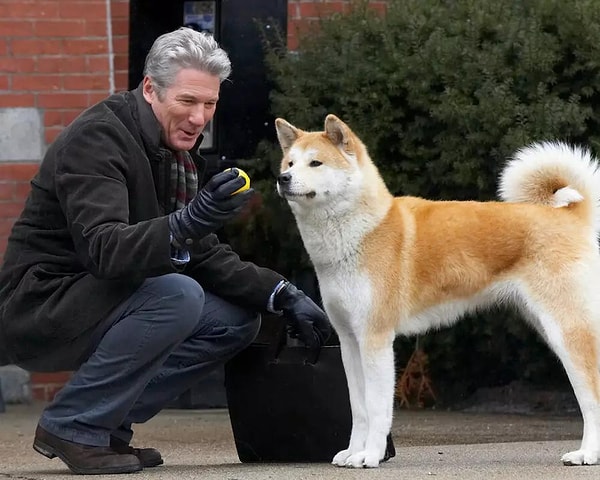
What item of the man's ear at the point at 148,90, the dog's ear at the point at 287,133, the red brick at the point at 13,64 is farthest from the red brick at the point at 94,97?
the man's ear at the point at 148,90

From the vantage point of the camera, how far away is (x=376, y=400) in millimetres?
4691

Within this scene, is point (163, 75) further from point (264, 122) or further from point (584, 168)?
point (264, 122)

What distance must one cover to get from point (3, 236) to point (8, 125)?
61 cm

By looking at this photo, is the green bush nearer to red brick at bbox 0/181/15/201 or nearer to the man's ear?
red brick at bbox 0/181/15/201

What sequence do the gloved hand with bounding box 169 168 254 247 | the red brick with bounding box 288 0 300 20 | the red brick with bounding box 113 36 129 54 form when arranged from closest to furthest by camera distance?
the gloved hand with bounding box 169 168 254 247, the red brick with bounding box 113 36 129 54, the red brick with bounding box 288 0 300 20

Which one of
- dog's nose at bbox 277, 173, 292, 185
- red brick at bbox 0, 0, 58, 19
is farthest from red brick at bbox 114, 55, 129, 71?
dog's nose at bbox 277, 173, 292, 185

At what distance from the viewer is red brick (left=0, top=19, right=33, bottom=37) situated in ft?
23.2

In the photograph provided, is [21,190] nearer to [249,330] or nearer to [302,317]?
[249,330]

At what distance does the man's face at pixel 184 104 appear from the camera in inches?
180

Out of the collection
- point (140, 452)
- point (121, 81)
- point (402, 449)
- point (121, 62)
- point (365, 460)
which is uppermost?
point (121, 62)

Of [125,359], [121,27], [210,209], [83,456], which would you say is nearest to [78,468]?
[83,456]

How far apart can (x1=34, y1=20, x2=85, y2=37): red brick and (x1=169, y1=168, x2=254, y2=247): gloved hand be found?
317 centimetres

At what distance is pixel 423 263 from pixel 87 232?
1.29 meters

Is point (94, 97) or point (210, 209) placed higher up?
point (210, 209)
